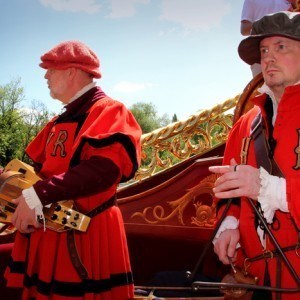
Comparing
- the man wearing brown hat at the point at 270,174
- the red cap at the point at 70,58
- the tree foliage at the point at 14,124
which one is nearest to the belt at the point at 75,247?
the man wearing brown hat at the point at 270,174

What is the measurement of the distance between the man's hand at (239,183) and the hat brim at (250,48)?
59 cm

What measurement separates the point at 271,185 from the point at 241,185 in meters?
0.11

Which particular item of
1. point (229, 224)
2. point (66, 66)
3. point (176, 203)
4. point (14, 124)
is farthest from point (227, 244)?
point (14, 124)

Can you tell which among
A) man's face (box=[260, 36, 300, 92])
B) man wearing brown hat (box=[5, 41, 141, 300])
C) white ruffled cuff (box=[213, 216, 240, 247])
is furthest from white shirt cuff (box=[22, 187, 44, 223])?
man's face (box=[260, 36, 300, 92])

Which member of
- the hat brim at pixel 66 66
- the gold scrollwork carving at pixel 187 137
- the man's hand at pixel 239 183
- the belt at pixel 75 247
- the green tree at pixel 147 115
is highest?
the green tree at pixel 147 115

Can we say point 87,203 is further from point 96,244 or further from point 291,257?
point 291,257

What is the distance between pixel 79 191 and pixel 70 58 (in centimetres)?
67

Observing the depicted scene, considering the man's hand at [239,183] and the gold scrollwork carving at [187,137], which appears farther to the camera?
the gold scrollwork carving at [187,137]

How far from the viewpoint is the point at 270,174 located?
59.2 inches

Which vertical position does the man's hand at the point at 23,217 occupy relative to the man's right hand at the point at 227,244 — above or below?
above

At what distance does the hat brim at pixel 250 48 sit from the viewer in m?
1.73

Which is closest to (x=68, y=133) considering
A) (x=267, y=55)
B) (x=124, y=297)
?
(x=124, y=297)

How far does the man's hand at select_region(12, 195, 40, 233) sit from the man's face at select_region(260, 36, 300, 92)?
1097 mm

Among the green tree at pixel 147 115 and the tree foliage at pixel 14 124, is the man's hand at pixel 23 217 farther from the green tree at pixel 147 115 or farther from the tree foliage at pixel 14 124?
the green tree at pixel 147 115
